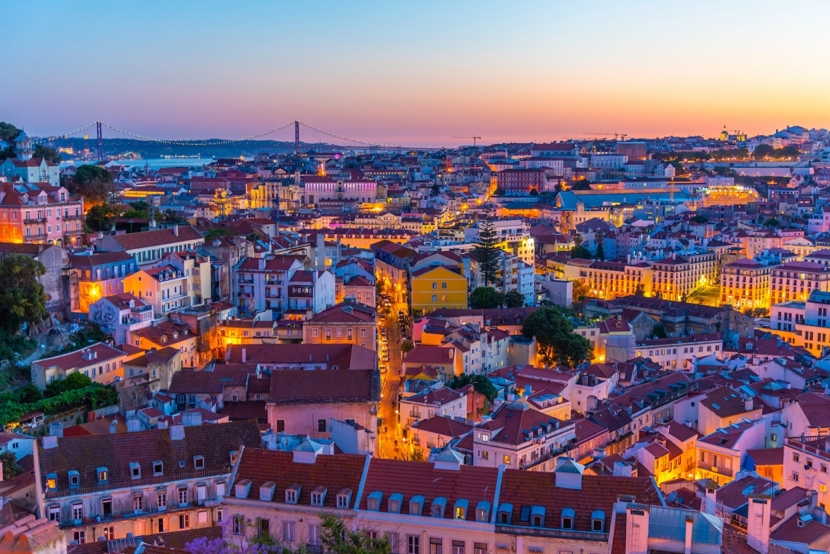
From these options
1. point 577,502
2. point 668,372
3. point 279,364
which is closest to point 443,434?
point 279,364

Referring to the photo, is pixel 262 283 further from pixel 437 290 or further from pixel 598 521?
pixel 598 521

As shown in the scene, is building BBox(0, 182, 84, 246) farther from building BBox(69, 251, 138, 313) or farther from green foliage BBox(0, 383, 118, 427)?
green foliage BBox(0, 383, 118, 427)

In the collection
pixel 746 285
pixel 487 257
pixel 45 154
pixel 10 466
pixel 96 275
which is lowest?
pixel 746 285

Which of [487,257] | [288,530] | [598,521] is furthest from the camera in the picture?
[487,257]

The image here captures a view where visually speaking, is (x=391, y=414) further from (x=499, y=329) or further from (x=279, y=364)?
(x=499, y=329)

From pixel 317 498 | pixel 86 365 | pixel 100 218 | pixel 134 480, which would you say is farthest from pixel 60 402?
pixel 100 218

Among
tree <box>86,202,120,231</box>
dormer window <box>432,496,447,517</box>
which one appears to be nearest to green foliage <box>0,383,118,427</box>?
dormer window <box>432,496,447,517</box>
